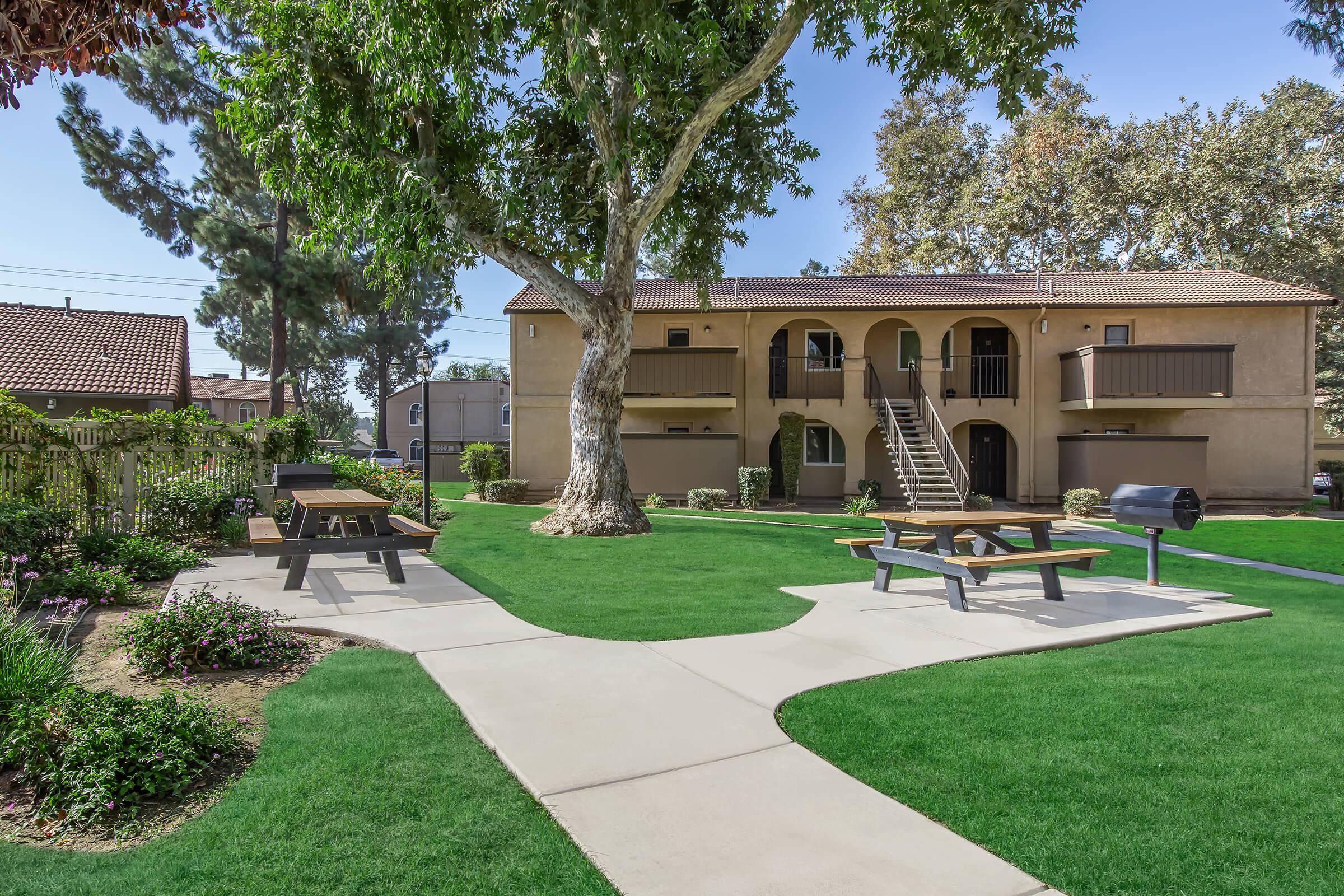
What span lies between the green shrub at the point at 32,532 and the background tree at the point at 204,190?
17.3 metres

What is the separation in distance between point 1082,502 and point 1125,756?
1722cm

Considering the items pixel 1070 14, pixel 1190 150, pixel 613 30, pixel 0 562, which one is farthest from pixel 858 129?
pixel 0 562

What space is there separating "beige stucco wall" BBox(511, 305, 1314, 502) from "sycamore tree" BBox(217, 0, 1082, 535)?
24.0ft

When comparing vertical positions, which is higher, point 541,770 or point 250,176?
point 250,176

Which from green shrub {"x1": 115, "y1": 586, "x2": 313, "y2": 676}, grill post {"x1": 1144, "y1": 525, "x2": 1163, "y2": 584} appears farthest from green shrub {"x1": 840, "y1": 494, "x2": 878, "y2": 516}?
green shrub {"x1": 115, "y1": 586, "x2": 313, "y2": 676}

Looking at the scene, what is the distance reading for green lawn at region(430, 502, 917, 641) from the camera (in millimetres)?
6234

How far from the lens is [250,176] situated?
2506cm

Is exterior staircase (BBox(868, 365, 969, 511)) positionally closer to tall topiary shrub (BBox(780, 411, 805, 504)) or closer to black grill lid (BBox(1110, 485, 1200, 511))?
tall topiary shrub (BBox(780, 411, 805, 504))

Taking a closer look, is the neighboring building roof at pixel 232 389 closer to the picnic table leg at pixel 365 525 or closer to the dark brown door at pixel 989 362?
the dark brown door at pixel 989 362

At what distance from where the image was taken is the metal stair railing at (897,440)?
60.1 ft

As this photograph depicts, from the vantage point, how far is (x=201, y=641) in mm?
4699

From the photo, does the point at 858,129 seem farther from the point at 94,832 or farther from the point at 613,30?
the point at 94,832

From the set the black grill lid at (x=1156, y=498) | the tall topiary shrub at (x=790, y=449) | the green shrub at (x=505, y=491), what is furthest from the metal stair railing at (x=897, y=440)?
the green shrub at (x=505, y=491)

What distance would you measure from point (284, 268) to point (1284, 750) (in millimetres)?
29657
